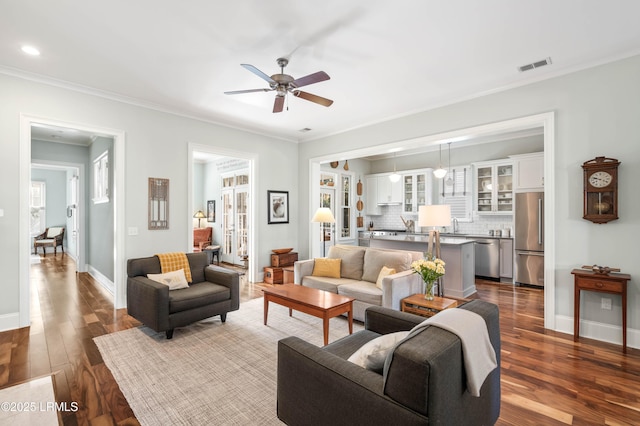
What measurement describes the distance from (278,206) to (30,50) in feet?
13.8

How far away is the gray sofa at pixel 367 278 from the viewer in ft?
11.6

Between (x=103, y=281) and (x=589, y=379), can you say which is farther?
(x=103, y=281)

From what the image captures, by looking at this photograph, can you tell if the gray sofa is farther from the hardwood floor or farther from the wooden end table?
the hardwood floor

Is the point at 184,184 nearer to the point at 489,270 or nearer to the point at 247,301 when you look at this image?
the point at 247,301

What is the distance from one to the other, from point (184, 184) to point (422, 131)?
3.91 metres

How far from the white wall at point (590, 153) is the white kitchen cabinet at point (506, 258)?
2.64 meters

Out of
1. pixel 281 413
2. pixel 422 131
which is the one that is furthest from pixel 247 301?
pixel 422 131

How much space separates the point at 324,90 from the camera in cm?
418

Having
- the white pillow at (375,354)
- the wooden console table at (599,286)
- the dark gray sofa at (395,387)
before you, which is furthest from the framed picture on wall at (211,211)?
the wooden console table at (599,286)

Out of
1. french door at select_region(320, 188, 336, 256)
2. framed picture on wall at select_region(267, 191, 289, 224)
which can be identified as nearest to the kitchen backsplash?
french door at select_region(320, 188, 336, 256)

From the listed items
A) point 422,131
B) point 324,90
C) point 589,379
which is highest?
point 324,90

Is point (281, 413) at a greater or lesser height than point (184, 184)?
lesser

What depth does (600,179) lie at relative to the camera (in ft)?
10.9

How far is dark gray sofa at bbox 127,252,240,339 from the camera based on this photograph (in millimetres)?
3266
